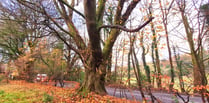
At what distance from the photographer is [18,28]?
13.6m

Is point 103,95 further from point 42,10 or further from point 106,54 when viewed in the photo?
point 42,10

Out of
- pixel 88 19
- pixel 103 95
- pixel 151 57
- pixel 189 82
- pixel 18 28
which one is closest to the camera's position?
pixel 189 82

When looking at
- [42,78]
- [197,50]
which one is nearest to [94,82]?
[197,50]

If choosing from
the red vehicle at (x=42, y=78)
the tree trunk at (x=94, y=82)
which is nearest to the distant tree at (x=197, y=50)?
the tree trunk at (x=94, y=82)

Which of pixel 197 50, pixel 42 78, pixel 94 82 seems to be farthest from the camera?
pixel 42 78

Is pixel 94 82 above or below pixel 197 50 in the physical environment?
below

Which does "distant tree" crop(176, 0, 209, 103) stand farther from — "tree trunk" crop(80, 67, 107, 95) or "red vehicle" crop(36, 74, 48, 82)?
"red vehicle" crop(36, 74, 48, 82)

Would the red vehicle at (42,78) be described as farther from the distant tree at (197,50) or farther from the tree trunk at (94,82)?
the distant tree at (197,50)

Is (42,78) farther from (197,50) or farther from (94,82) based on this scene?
(197,50)

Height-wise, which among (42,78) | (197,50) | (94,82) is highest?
(197,50)

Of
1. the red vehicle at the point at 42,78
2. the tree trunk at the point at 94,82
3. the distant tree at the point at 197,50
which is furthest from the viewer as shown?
the red vehicle at the point at 42,78

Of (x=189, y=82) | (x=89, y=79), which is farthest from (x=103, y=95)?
(x=189, y=82)

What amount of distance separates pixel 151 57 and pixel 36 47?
13.4 metres

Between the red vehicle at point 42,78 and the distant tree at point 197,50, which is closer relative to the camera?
the distant tree at point 197,50
